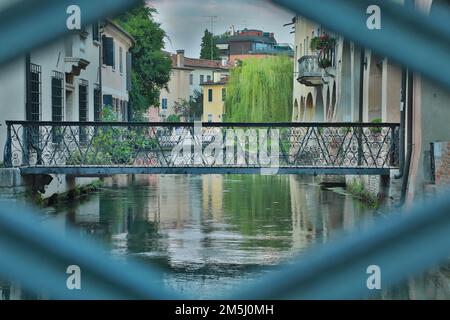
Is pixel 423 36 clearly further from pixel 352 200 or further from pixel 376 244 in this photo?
pixel 352 200

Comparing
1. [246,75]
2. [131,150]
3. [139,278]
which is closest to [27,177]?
[131,150]

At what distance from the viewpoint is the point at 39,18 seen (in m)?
0.89

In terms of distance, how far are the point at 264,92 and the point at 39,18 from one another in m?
36.3

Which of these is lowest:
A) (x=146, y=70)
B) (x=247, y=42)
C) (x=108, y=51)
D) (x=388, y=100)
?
(x=388, y=100)

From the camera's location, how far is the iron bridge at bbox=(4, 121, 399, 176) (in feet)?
46.1

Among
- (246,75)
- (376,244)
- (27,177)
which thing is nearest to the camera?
(376,244)

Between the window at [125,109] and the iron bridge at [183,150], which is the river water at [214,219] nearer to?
the iron bridge at [183,150]

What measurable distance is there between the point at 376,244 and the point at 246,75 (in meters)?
36.1

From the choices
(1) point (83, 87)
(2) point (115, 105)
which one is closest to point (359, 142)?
(1) point (83, 87)

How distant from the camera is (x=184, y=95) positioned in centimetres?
6438

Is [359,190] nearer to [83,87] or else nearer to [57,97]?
[57,97]

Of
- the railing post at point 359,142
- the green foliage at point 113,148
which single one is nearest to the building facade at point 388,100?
the railing post at point 359,142

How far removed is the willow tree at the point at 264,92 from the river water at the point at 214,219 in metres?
10.4
